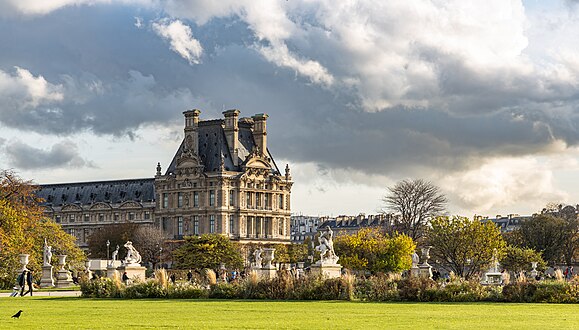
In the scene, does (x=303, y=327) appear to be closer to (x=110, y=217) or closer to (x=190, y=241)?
(x=190, y=241)

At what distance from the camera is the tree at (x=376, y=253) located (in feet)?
278

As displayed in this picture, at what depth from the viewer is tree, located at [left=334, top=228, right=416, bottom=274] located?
84.7 meters

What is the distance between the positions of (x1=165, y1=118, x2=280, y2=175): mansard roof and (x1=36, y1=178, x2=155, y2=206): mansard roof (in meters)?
13.9

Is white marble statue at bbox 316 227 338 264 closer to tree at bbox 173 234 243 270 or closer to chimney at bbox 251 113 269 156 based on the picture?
tree at bbox 173 234 243 270

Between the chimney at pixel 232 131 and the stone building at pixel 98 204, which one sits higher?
the chimney at pixel 232 131

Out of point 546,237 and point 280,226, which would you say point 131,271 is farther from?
point 280,226

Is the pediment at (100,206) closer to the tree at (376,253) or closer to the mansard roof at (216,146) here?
the mansard roof at (216,146)

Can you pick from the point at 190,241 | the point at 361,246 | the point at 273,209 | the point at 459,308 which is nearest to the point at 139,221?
the point at 273,209

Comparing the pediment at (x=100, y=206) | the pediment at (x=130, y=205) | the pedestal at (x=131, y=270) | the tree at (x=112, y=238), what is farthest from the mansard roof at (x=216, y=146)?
the pedestal at (x=131, y=270)

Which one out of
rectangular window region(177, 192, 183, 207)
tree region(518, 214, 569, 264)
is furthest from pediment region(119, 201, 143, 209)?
tree region(518, 214, 569, 264)

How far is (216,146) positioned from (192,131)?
3.72m

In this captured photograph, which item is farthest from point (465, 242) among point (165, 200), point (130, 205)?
point (130, 205)

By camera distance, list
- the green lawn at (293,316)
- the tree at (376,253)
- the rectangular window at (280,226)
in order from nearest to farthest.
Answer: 1. the green lawn at (293,316)
2. the tree at (376,253)
3. the rectangular window at (280,226)

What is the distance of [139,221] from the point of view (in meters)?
143
